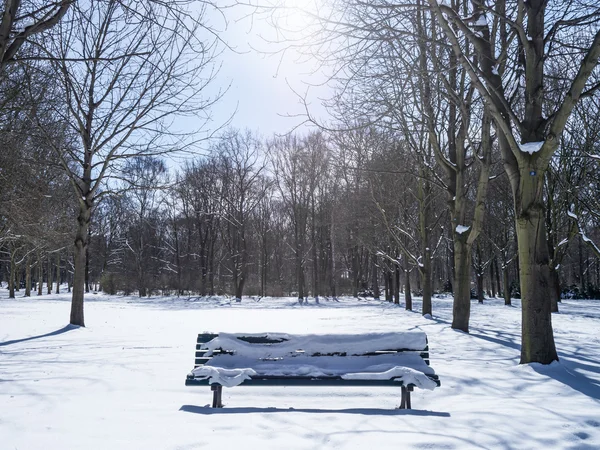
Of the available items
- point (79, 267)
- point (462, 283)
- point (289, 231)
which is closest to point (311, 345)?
point (462, 283)

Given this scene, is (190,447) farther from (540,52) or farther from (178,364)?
(540,52)

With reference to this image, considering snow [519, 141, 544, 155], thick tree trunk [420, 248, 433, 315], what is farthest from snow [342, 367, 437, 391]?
thick tree trunk [420, 248, 433, 315]

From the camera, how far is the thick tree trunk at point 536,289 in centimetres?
670

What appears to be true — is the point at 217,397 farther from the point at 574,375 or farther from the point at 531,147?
the point at 531,147

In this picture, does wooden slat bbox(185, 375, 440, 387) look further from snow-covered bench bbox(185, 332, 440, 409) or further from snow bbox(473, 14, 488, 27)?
snow bbox(473, 14, 488, 27)

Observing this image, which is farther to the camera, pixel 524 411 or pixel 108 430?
pixel 524 411

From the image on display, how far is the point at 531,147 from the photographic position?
6691mm

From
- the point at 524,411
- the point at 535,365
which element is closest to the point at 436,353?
the point at 535,365

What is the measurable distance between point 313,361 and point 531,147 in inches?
168

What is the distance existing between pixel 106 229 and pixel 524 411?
5098 cm

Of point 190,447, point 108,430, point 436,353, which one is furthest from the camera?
point 436,353

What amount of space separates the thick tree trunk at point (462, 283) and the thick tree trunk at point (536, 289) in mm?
4905

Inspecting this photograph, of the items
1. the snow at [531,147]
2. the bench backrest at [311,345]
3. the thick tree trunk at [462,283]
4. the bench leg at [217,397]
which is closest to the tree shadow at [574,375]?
the bench backrest at [311,345]

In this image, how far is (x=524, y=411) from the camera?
15.1 feet
